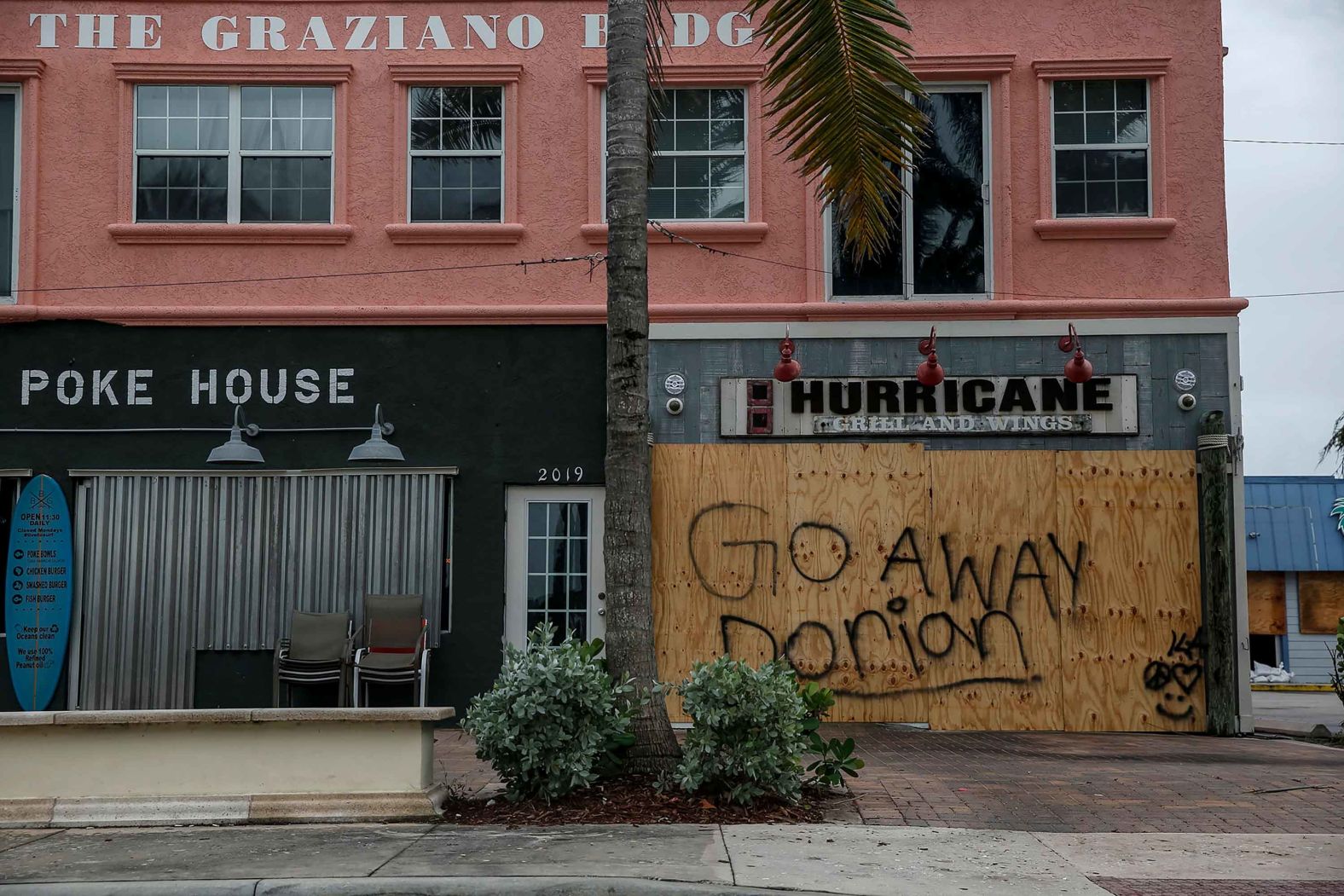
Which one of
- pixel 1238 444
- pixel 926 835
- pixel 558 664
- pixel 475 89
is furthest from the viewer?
pixel 475 89

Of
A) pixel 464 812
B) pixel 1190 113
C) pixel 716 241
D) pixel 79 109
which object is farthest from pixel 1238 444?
pixel 79 109

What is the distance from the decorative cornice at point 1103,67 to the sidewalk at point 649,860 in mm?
7556

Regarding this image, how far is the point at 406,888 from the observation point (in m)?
6.20

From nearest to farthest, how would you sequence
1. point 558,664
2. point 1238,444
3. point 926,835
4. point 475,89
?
point 926,835
point 558,664
point 1238,444
point 475,89

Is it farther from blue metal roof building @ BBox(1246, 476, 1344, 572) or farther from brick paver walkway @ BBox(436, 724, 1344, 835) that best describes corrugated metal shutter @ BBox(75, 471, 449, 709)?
blue metal roof building @ BBox(1246, 476, 1344, 572)

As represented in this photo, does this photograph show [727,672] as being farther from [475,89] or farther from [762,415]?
[475,89]

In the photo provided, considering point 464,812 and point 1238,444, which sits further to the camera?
point 1238,444

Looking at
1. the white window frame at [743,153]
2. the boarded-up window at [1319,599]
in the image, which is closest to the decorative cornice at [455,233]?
the white window frame at [743,153]

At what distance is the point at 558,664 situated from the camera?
8.02 m

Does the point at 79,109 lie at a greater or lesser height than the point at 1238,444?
greater

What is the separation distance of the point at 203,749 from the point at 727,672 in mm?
3002

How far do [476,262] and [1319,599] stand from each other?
56.0ft

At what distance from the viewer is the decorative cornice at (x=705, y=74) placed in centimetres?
1288

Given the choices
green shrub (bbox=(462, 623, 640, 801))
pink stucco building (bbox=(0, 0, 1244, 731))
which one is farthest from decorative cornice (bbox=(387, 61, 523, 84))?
green shrub (bbox=(462, 623, 640, 801))
